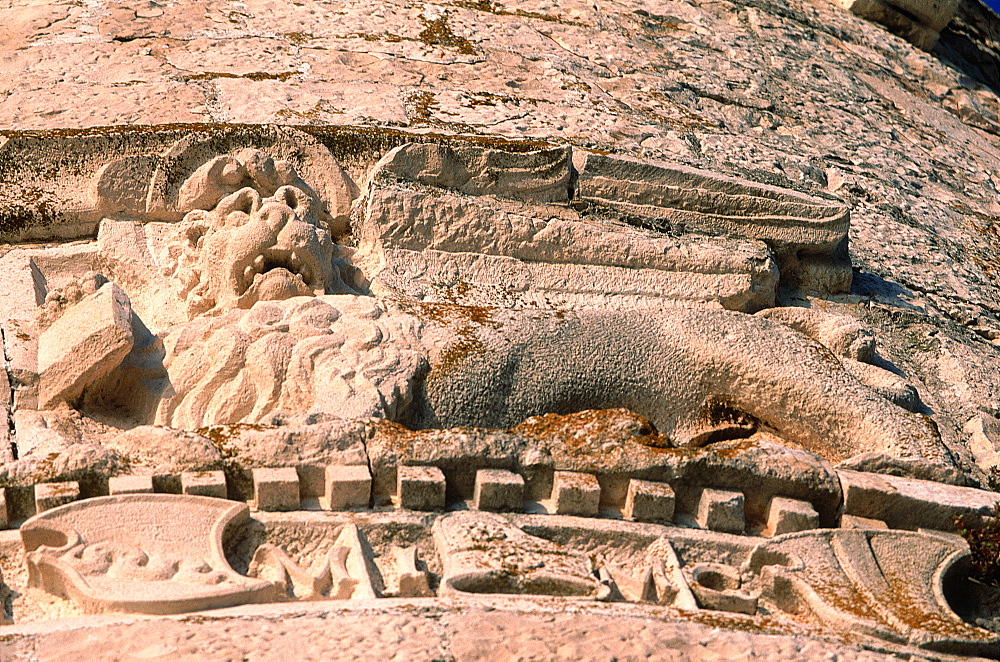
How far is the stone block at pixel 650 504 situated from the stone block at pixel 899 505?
0.59 m

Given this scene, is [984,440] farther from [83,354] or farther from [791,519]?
[83,354]

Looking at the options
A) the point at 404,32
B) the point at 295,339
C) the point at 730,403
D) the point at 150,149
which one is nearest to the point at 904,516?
the point at 730,403

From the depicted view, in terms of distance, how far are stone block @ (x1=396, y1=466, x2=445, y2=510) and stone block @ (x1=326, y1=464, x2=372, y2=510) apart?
98mm

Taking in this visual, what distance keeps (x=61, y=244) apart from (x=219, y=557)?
2.41m

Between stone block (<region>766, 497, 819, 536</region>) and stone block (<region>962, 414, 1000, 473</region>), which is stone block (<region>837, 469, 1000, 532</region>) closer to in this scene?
stone block (<region>766, 497, 819, 536</region>)

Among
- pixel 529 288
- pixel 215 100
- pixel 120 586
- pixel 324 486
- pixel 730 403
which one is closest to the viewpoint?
pixel 120 586

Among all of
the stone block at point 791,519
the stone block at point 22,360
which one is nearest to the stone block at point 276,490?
the stone block at point 22,360

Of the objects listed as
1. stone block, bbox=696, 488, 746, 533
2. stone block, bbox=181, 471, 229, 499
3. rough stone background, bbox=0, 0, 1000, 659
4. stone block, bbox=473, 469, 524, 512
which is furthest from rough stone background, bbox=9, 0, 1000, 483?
stone block, bbox=181, 471, 229, 499

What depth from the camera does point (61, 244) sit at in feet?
15.6

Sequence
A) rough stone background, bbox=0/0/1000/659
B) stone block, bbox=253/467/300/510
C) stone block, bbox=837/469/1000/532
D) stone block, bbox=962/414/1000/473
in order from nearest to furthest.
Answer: stone block, bbox=253/467/300/510 < stone block, bbox=837/469/1000/532 < stone block, bbox=962/414/1000/473 < rough stone background, bbox=0/0/1000/659

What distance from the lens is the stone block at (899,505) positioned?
137 inches

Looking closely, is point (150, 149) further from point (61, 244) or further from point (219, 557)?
point (219, 557)

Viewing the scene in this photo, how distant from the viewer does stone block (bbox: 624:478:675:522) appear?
10.9 feet

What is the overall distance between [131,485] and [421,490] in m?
0.79
